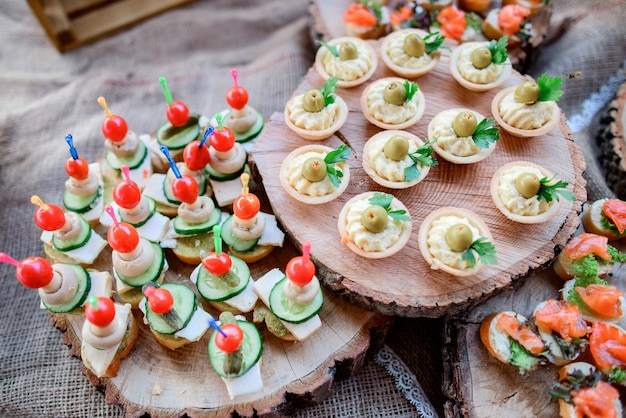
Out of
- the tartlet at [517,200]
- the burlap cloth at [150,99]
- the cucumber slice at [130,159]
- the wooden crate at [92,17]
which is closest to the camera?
the tartlet at [517,200]

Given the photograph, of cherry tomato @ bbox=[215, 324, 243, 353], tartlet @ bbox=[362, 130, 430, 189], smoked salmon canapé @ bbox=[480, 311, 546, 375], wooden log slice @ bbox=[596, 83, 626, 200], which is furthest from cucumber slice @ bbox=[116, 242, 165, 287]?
wooden log slice @ bbox=[596, 83, 626, 200]

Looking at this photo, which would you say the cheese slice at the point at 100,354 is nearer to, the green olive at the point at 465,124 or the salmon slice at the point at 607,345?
the green olive at the point at 465,124

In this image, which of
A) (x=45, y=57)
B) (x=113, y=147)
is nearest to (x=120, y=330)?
(x=113, y=147)

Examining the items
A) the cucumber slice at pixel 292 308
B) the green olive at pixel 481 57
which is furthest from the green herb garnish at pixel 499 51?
the cucumber slice at pixel 292 308

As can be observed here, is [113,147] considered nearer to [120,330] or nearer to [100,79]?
[120,330]

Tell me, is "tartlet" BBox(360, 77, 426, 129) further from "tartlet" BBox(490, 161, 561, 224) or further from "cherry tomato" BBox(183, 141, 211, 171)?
"cherry tomato" BBox(183, 141, 211, 171)
